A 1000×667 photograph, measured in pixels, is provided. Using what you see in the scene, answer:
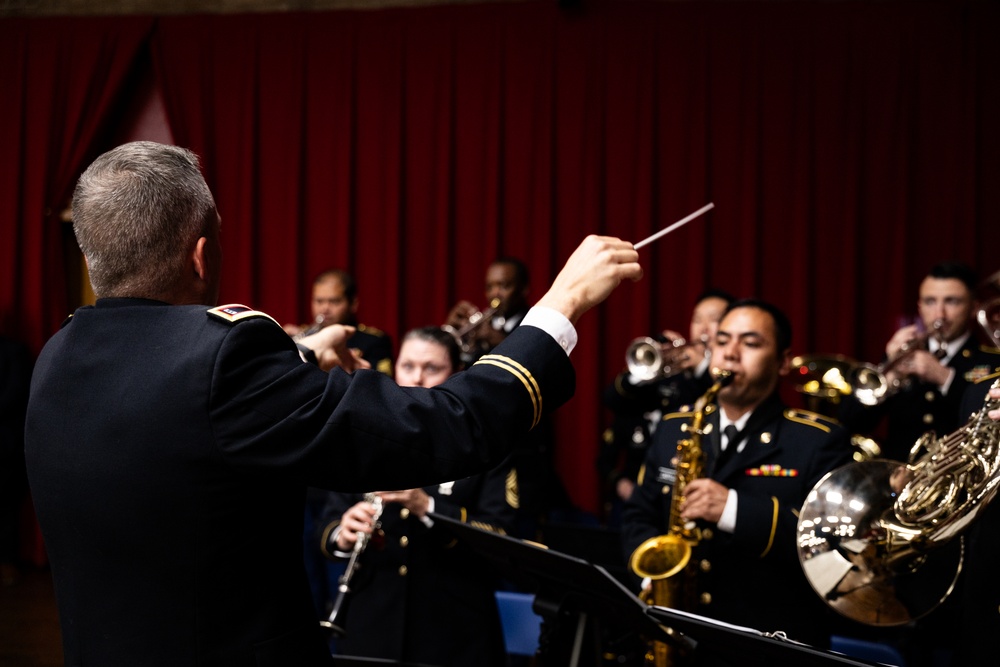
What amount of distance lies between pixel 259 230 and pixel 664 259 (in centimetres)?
295

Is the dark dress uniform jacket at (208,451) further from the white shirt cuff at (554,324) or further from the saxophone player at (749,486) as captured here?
the saxophone player at (749,486)

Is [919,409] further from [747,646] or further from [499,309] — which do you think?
[747,646]

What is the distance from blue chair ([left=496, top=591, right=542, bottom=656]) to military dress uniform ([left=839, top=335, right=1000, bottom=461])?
2096 millimetres

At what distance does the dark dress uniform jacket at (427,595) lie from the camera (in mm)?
3119

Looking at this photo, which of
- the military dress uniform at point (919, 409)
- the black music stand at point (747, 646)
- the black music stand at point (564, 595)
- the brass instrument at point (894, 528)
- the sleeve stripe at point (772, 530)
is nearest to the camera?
the black music stand at point (747, 646)

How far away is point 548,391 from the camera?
5.17ft

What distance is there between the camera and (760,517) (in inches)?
113

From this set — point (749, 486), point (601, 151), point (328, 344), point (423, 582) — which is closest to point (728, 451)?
point (749, 486)

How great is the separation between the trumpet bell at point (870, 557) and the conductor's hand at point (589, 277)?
3.46ft

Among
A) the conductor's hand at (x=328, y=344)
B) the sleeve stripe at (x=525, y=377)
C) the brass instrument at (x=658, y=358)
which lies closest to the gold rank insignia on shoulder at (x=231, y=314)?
the sleeve stripe at (x=525, y=377)

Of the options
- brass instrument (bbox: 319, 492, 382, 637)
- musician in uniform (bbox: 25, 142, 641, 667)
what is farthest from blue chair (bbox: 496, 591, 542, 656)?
musician in uniform (bbox: 25, 142, 641, 667)

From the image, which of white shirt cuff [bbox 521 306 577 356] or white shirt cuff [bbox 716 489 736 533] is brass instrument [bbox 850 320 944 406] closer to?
white shirt cuff [bbox 716 489 736 533]

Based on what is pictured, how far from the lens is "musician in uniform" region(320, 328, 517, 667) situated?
10.2 ft

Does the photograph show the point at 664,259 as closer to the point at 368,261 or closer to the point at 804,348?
the point at 804,348
